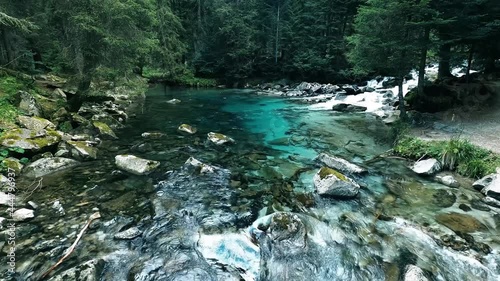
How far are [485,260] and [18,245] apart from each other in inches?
348

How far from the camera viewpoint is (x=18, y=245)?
5.12 metres

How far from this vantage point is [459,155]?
9.07 m

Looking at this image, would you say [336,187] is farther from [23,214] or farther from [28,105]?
[28,105]

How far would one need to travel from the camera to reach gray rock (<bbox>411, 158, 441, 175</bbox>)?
8795 millimetres

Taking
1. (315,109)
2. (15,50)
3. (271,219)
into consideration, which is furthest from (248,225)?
(15,50)

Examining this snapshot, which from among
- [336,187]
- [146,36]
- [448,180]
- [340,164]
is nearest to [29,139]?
[336,187]

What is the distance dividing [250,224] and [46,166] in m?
6.51

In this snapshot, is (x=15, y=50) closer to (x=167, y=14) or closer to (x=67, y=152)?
(x=67, y=152)

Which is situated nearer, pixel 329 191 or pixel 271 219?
pixel 271 219

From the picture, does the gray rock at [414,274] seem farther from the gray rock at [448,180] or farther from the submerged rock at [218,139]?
the submerged rock at [218,139]

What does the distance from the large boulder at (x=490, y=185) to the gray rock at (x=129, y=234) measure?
8.91 m

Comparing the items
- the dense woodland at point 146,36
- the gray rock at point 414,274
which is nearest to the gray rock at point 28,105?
the dense woodland at point 146,36

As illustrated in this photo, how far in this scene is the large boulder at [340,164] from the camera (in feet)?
29.6

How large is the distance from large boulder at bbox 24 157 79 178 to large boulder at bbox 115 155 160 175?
148 cm
